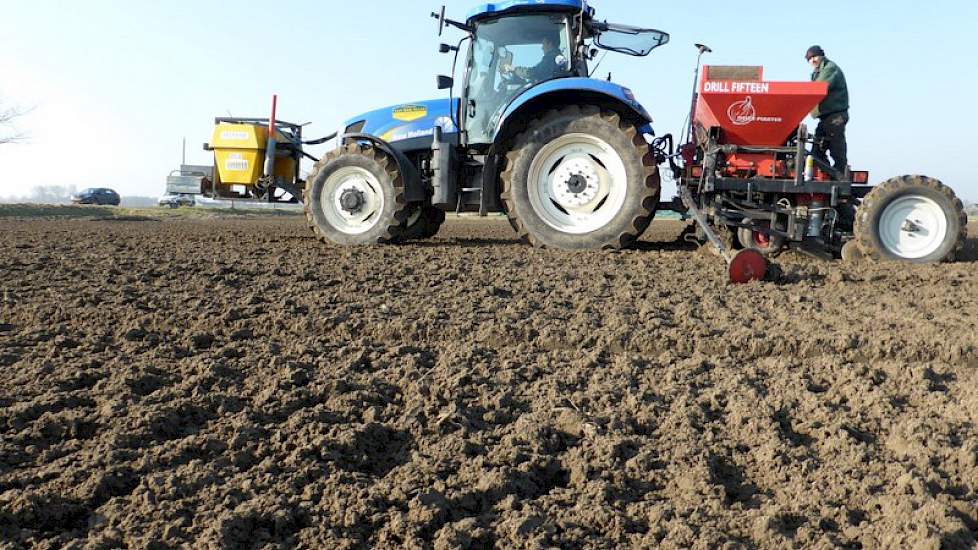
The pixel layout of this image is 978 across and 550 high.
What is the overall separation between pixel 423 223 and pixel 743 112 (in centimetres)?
354

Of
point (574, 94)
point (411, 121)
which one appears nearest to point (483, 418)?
point (574, 94)

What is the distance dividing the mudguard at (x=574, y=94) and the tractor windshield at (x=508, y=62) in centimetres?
29

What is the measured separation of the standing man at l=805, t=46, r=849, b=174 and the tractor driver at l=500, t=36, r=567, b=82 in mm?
2328

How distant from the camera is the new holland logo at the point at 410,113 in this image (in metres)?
7.22

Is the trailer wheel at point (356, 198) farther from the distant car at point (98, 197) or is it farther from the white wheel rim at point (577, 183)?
the distant car at point (98, 197)

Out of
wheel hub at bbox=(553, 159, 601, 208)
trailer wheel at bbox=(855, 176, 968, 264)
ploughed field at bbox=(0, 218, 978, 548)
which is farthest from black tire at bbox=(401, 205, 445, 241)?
trailer wheel at bbox=(855, 176, 968, 264)

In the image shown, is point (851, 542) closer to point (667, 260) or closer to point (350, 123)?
point (667, 260)

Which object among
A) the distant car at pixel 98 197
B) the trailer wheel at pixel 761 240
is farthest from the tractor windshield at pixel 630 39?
the distant car at pixel 98 197

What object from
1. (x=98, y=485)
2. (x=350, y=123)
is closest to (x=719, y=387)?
(x=98, y=485)

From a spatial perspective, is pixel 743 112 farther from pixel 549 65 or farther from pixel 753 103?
pixel 549 65

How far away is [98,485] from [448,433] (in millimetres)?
1012

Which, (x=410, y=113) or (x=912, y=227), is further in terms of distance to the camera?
(x=410, y=113)

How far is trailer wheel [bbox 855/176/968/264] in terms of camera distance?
5.87m

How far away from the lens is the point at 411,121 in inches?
285
